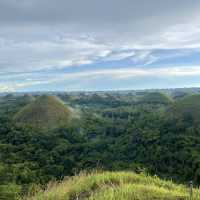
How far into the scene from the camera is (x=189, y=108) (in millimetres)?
50250

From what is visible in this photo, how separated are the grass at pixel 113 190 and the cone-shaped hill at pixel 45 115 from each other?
48.4 meters

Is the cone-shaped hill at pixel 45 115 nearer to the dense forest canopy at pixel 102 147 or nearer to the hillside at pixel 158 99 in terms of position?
the dense forest canopy at pixel 102 147

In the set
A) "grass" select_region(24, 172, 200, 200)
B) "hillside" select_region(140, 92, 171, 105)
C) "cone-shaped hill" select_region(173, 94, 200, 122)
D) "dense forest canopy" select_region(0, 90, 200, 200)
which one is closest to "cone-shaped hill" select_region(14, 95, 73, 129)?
"dense forest canopy" select_region(0, 90, 200, 200)

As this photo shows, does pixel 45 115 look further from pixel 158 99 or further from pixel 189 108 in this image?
pixel 158 99

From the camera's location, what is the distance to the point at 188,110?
163 ft

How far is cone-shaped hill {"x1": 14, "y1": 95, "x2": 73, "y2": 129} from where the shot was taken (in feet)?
183

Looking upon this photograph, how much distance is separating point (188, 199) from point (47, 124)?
5169cm

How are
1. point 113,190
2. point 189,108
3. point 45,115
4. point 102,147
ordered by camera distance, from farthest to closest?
point 45,115 < point 189,108 < point 102,147 < point 113,190

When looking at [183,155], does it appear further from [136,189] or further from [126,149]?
[136,189]

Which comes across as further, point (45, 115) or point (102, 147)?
point (45, 115)

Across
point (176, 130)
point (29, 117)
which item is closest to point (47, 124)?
point (29, 117)

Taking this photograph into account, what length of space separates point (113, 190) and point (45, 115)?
54.9 m

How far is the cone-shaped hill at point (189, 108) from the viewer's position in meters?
47.5

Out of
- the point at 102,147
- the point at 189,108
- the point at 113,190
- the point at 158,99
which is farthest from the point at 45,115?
the point at 113,190
